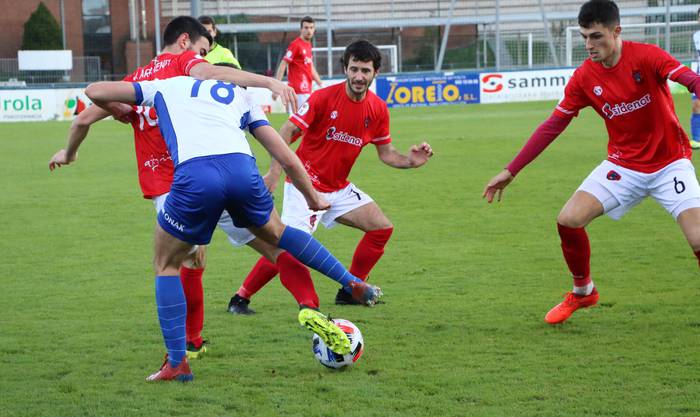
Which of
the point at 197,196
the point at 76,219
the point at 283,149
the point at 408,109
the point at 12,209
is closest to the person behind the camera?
the point at 197,196

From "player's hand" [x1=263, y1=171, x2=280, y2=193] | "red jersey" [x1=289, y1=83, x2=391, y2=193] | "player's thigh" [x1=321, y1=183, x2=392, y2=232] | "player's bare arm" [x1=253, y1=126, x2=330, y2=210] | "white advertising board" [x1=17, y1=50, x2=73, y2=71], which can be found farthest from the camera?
"white advertising board" [x1=17, y1=50, x2=73, y2=71]

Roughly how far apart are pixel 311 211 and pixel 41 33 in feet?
128

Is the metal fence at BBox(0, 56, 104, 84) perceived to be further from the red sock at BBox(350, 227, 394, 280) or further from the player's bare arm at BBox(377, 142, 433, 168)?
the red sock at BBox(350, 227, 394, 280)

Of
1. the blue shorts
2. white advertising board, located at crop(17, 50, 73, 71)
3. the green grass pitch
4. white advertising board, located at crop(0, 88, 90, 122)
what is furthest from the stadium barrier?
the blue shorts

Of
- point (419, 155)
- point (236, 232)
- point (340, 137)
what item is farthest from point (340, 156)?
point (236, 232)

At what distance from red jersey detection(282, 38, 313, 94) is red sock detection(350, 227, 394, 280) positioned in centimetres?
1389

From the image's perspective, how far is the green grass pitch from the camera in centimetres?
486

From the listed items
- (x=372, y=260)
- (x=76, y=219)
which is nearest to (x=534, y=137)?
(x=372, y=260)

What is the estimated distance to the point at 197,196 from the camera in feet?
15.8

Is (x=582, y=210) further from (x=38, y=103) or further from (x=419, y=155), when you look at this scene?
(x=38, y=103)

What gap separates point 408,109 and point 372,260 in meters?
21.4

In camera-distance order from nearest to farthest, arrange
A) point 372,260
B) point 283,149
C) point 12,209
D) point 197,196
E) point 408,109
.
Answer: point 197,196 < point 283,149 < point 372,260 < point 12,209 < point 408,109

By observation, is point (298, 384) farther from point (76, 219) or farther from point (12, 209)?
point (12, 209)

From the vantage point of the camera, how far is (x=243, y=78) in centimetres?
524
